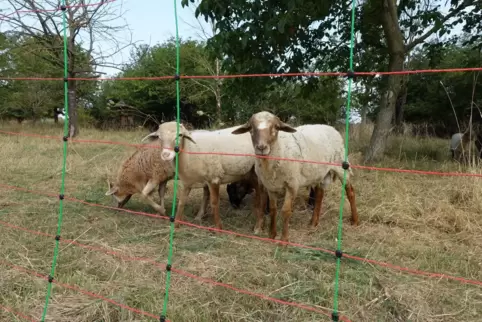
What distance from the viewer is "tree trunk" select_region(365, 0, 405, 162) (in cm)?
719

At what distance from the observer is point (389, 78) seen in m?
7.31

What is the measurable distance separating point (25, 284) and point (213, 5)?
4453mm

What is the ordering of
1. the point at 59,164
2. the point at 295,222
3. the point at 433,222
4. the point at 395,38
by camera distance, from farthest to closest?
the point at 59,164
the point at 395,38
the point at 295,222
the point at 433,222

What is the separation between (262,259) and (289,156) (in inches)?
44.9

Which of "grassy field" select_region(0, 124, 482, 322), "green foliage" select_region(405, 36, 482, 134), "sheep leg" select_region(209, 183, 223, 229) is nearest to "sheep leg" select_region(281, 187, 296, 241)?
"grassy field" select_region(0, 124, 482, 322)

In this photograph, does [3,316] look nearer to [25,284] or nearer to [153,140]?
[25,284]

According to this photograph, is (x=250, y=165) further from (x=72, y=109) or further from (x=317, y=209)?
(x=72, y=109)


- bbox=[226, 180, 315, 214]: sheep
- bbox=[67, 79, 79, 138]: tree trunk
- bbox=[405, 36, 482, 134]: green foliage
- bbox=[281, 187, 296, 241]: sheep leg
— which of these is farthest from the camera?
bbox=[405, 36, 482, 134]: green foliage

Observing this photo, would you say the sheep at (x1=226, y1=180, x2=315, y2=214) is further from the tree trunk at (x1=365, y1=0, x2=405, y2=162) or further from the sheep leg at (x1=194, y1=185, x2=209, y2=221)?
the tree trunk at (x1=365, y1=0, x2=405, y2=162)

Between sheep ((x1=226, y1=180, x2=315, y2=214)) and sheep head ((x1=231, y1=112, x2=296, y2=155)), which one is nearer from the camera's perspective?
sheep head ((x1=231, y1=112, x2=296, y2=155))

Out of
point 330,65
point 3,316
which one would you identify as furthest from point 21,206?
point 330,65

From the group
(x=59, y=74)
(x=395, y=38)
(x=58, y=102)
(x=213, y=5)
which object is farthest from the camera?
(x=58, y=102)

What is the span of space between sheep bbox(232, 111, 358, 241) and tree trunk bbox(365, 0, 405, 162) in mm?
3087

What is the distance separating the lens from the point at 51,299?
8.97 feet
